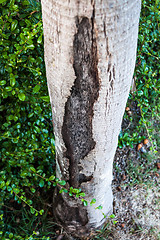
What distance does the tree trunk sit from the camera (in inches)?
32.1

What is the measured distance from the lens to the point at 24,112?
1.95m

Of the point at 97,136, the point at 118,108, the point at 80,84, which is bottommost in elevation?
the point at 97,136

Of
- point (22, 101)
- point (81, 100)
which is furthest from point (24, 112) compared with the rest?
point (81, 100)

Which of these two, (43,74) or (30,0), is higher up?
→ (30,0)

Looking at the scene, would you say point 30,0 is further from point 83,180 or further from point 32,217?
point 32,217

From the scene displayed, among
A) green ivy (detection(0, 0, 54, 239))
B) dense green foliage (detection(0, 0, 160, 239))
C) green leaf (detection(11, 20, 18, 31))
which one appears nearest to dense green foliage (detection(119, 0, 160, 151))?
dense green foliage (detection(0, 0, 160, 239))

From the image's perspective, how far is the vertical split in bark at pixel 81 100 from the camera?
87 cm

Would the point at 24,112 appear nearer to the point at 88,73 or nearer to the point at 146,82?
the point at 88,73

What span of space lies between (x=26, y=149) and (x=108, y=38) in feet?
4.04

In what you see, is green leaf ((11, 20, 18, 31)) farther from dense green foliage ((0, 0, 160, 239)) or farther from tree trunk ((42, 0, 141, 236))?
tree trunk ((42, 0, 141, 236))

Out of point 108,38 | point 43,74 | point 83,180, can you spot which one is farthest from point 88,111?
point 43,74

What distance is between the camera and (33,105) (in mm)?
1915

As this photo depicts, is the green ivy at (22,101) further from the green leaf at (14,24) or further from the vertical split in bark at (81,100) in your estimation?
the vertical split in bark at (81,100)

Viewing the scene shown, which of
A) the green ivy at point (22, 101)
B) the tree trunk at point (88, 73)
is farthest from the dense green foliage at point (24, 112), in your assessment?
the tree trunk at point (88, 73)
